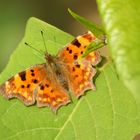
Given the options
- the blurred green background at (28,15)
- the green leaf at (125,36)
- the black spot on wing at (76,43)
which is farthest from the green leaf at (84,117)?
the blurred green background at (28,15)

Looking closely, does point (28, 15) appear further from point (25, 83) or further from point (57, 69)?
point (25, 83)

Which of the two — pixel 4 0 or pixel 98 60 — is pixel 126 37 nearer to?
pixel 98 60

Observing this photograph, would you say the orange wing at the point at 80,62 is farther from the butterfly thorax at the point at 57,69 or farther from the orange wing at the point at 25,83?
the orange wing at the point at 25,83

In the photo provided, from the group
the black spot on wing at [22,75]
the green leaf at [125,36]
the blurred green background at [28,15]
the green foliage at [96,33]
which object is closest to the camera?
the green leaf at [125,36]

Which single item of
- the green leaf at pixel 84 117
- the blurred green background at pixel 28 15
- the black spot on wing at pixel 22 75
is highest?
the blurred green background at pixel 28 15

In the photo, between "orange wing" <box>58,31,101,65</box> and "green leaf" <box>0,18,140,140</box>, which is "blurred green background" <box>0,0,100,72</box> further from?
"green leaf" <box>0,18,140,140</box>

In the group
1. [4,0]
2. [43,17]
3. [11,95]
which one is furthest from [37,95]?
[43,17]

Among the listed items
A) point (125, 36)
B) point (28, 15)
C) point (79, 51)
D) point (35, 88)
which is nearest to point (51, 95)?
point (35, 88)
